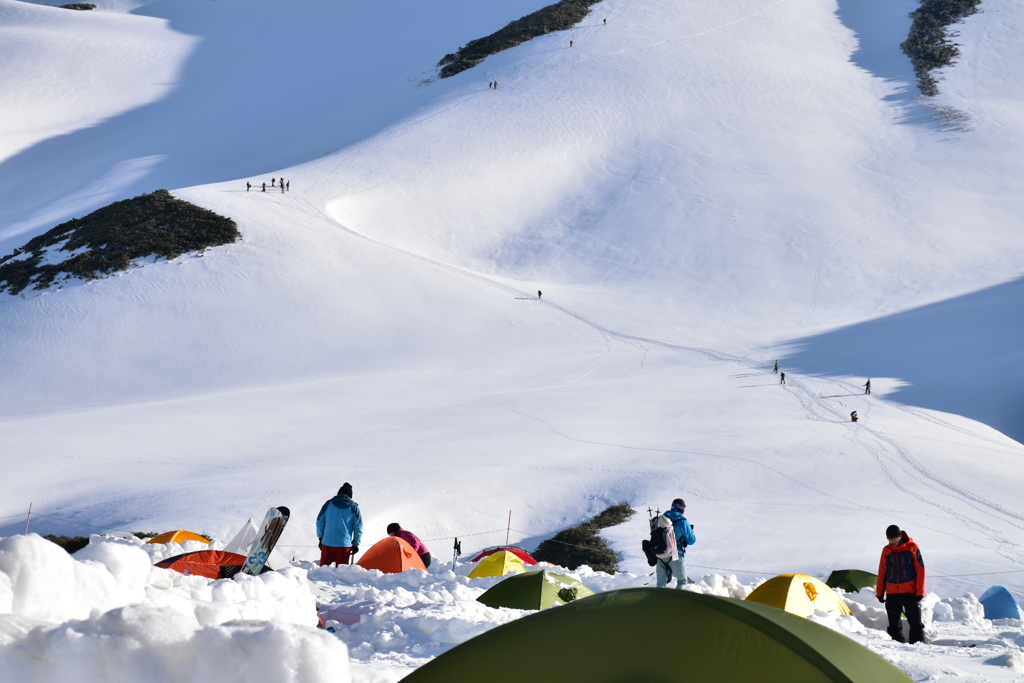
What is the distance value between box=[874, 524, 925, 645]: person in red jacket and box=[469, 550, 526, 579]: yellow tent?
4.67 metres

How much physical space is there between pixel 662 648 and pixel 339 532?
7.70 meters

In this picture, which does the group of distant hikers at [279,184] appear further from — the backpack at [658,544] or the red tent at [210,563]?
the backpack at [658,544]

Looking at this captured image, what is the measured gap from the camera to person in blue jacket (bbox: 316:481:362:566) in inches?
418

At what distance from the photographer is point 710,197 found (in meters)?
48.4

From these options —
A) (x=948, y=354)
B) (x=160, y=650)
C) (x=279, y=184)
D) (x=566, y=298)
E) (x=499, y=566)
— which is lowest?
(x=499, y=566)

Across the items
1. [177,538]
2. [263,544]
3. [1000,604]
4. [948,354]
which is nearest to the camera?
[263,544]

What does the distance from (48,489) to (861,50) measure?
66.3 meters

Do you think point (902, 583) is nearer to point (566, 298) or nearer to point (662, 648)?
point (662, 648)

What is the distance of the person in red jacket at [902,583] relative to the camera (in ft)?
27.5

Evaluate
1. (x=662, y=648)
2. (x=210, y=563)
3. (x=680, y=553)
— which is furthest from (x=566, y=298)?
(x=662, y=648)

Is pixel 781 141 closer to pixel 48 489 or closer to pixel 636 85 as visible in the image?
pixel 636 85

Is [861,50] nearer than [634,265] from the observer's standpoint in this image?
No

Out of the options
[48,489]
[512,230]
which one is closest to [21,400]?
[48,489]

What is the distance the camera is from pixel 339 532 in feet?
34.9
